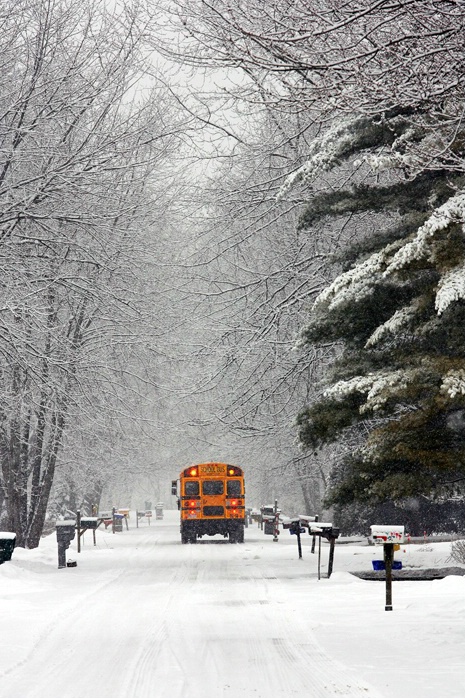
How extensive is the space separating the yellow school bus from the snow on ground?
1455 cm

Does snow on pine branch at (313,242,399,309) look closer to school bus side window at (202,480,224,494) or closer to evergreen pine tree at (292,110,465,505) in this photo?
evergreen pine tree at (292,110,465,505)

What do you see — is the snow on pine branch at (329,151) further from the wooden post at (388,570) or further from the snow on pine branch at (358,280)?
the wooden post at (388,570)

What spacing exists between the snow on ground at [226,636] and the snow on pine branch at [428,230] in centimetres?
449

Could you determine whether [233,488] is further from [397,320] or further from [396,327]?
[397,320]

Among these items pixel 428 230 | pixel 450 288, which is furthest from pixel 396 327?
pixel 450 288

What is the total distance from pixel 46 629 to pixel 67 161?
8.20 metres

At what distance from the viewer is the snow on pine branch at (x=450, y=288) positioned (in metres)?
12.2

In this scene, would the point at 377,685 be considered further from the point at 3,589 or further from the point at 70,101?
the point at 70,101

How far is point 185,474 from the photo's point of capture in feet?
115

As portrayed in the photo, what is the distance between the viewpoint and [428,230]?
13.3 meters

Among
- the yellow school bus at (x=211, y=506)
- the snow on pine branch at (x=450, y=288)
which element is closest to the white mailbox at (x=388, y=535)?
the snow on pine branch at (x=450, y=288)

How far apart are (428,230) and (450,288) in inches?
43.0

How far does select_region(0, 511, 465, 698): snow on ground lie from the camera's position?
7.57 metres

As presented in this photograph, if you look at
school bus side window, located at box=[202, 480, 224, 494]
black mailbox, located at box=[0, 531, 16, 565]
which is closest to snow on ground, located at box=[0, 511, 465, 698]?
black mailbox, located at box=[0, 531, 16, 565]
